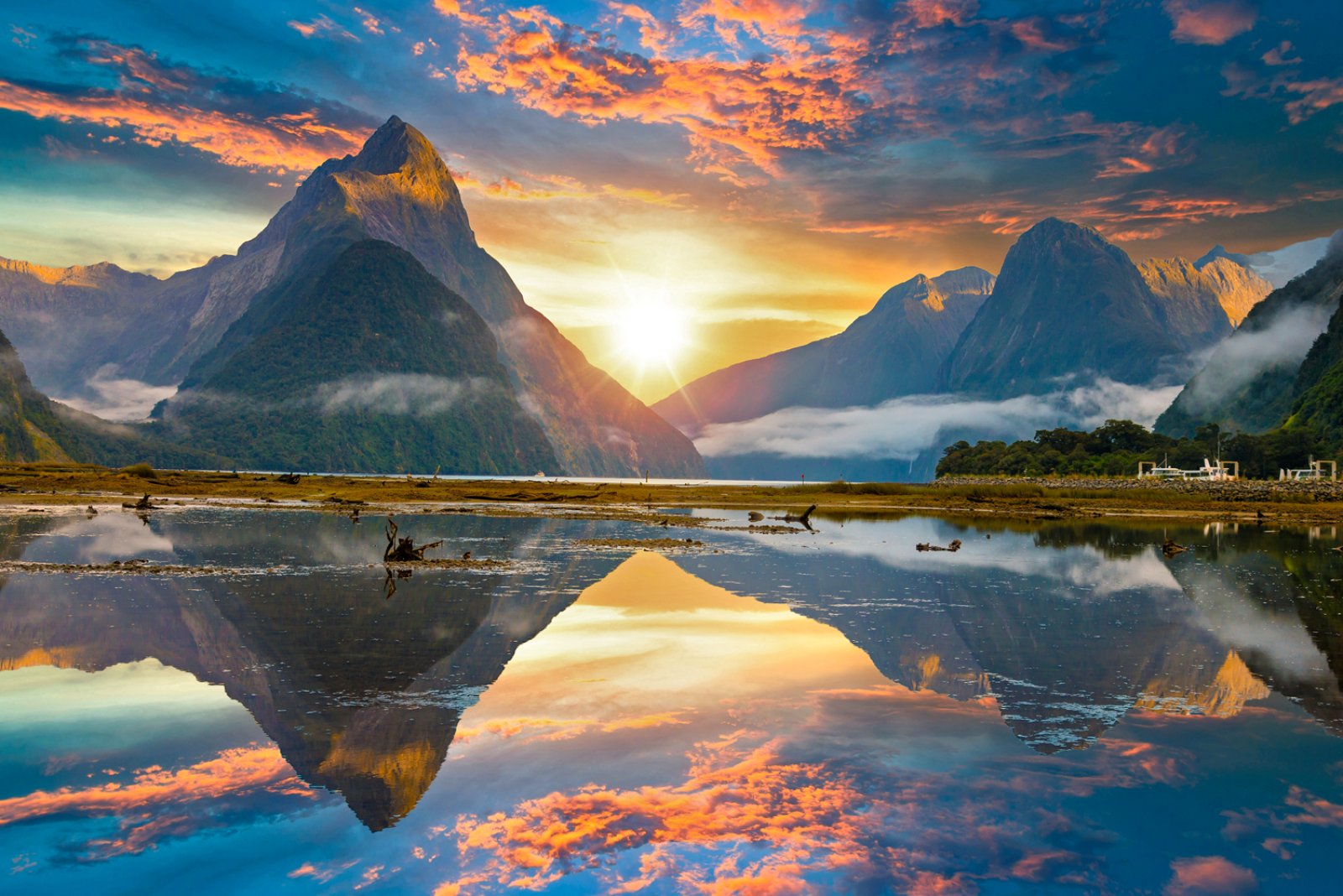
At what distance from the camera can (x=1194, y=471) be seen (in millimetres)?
181875

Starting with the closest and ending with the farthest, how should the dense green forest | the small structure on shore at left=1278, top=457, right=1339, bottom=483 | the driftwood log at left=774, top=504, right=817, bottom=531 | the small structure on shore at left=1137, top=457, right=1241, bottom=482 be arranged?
the driftwood log at left=774, top=504, right=817, bottom=531, the small structure on shore at left=1278, top=457, right=1339, bottom=483, the small structure on shore at left=1137, top=457, right=1241, bottom=482, the dense green forest

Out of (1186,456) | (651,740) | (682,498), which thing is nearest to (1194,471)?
(1186,456)

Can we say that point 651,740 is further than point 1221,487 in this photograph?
No

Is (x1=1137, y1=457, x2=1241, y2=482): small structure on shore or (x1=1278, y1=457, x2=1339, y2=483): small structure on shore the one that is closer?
(x1=1278, y1=457, x2=1339, y2=483): small structure on shore

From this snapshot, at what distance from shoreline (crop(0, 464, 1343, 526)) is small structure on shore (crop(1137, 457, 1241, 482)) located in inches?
685

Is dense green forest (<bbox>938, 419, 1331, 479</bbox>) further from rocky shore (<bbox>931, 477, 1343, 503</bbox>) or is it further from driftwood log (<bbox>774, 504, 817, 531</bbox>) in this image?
driftwood log (<bbox>774, 504, 817, 531</bbox>)

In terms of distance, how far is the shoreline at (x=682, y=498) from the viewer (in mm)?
93688

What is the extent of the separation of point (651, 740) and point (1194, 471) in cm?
19637

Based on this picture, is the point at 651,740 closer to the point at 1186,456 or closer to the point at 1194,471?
the point at 1194,471

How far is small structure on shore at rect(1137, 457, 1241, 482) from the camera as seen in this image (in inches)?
6555

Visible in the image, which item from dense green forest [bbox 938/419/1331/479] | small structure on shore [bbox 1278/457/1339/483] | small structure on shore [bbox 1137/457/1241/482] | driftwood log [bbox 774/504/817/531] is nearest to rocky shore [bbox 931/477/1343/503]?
small structure on shore [bbox 1137/457/1241/482]

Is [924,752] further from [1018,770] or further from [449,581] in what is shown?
[449,581]

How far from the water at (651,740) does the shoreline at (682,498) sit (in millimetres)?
47752

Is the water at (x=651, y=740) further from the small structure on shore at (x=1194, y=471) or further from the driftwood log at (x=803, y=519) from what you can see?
the small structure on shore at (x=1194, y=471)
